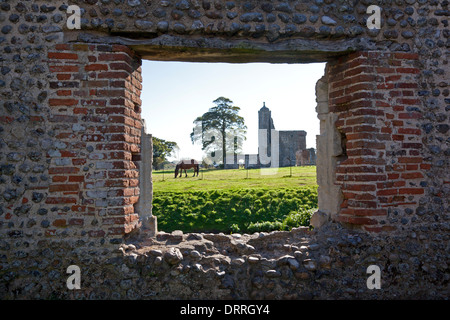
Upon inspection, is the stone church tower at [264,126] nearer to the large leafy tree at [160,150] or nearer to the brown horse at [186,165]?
the large leafy tree at [160,150]

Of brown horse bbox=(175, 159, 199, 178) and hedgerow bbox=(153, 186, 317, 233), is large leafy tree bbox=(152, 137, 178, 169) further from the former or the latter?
hedgerow bbox=(153, 186, 317, 233)

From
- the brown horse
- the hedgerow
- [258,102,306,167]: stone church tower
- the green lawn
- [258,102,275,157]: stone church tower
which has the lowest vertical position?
the hedgerow

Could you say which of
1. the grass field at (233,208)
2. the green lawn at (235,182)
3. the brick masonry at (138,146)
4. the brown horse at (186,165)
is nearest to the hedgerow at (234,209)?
the grass field at (233,208)

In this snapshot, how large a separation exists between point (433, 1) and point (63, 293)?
5656mm

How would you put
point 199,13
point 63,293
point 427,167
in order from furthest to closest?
point 427,167
point 199,13
point 63,293

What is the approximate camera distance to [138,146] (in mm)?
3990

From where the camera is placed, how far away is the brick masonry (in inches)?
135

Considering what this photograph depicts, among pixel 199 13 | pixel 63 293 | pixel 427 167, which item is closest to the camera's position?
pixel 63 293

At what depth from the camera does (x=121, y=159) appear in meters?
3.51

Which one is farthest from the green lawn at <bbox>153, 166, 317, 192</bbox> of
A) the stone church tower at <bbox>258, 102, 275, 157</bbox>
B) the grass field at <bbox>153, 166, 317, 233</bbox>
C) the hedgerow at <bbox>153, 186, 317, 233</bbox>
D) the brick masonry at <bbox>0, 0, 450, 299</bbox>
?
the stone church tower at <bbox>258, 102, 275, 157</bbox>

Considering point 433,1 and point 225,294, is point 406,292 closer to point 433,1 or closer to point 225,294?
point 225,294

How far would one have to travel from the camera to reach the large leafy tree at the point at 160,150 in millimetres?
34781

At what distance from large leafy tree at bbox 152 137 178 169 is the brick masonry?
3110cm
